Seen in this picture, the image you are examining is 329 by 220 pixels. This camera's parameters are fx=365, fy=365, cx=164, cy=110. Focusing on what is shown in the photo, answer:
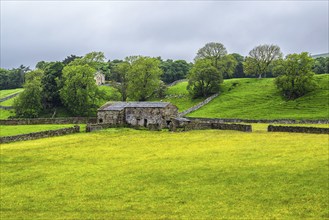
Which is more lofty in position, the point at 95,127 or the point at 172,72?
the point at 172,72

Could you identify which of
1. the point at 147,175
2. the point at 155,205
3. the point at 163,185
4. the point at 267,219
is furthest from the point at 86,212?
the point at 267,219

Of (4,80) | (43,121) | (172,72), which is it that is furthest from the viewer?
(4,80)

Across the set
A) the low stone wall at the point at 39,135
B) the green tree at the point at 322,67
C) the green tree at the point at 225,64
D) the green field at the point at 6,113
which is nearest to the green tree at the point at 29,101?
the green field at the point at 6,113

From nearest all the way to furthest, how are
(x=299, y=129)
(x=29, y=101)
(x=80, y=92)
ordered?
(x=299, y=129), (x=80, y=92), (x=29, y=101)

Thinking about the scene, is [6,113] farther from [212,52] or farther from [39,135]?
[212,52]

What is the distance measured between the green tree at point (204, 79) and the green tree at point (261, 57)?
682 inches

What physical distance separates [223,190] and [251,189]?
155 centimetres

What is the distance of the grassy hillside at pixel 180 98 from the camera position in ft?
306

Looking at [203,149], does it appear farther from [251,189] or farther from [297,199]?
[297,199]

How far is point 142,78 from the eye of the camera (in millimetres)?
91375

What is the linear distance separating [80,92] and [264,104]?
41543mm

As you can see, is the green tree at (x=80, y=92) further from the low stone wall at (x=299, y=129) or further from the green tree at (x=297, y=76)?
Result: the low stone wall at (x=299, y=129)

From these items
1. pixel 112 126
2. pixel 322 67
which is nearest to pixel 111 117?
pixel 112 126

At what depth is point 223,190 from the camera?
20.4 metres
